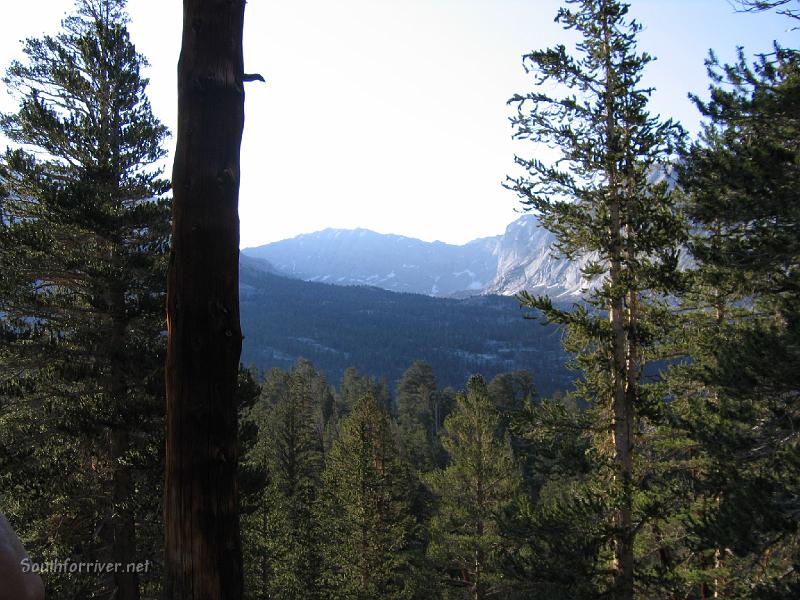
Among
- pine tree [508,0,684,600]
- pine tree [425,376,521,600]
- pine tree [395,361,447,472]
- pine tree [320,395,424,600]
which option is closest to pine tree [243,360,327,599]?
pine tree [320,395,424,600]

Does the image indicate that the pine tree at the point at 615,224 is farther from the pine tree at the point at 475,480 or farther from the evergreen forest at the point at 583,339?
the pine tree at the point at 475,480

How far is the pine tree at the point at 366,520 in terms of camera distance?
1906cm

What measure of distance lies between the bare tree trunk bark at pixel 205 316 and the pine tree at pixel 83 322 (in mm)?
6583

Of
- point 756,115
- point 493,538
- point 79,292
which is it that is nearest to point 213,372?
point 79,292

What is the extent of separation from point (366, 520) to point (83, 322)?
13.7m

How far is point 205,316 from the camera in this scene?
9.37 ft

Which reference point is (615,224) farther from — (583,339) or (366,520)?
(366,520)

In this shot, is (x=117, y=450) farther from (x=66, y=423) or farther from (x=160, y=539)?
(x=160, y=539)

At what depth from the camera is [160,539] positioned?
9344 mm

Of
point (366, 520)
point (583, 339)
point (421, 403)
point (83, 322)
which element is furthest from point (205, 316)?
point (421, 403)

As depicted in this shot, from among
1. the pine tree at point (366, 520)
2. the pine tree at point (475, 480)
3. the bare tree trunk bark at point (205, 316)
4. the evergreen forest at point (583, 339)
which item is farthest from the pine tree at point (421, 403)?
the bare tree trunk bark at point (205, 316)

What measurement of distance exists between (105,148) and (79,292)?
9.06ft

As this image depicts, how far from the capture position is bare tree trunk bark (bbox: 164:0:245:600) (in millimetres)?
2691

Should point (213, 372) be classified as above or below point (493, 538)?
above
